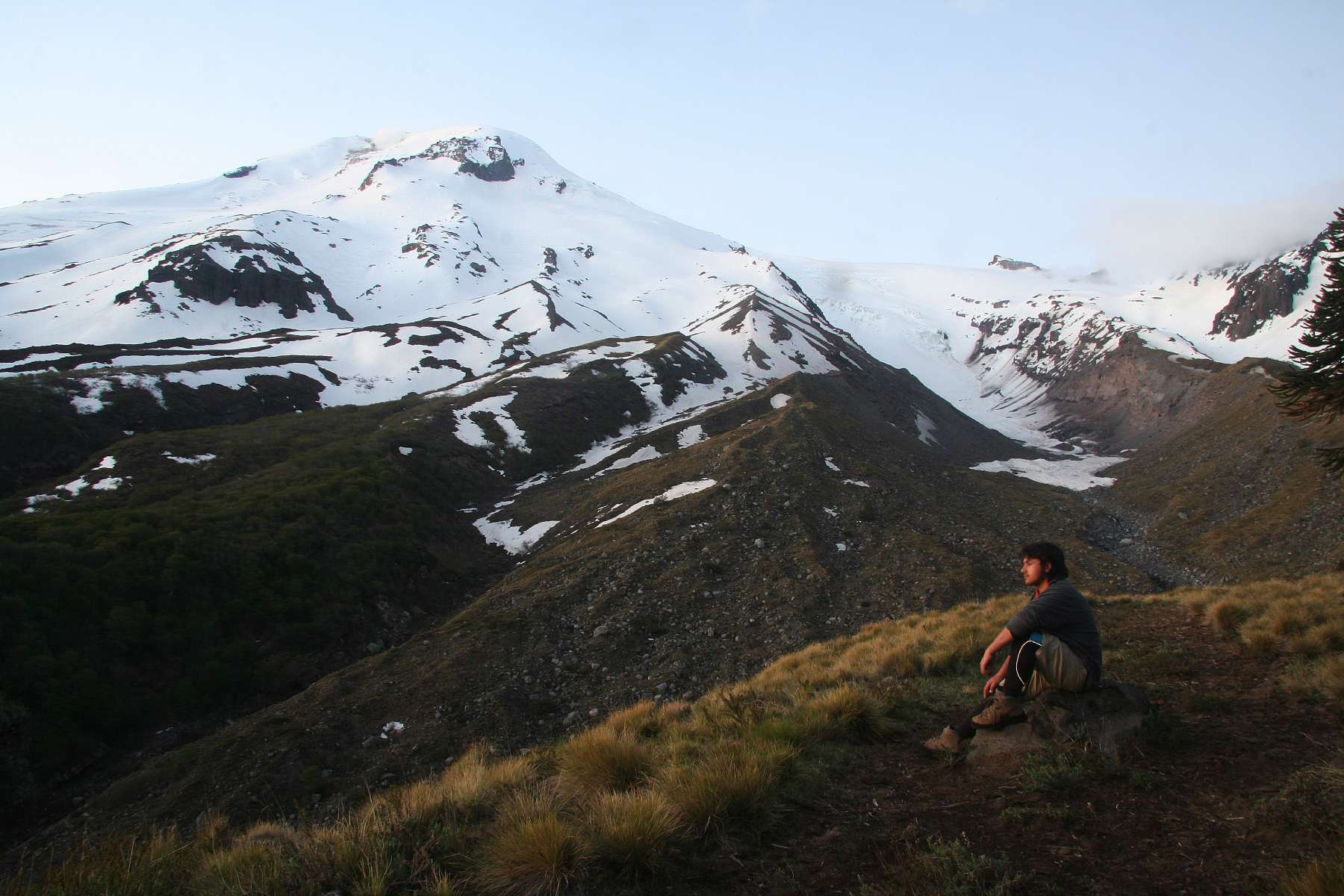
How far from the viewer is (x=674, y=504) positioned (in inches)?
1136

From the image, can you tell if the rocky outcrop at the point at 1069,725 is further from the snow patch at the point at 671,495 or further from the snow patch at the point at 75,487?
the snow patch at the point at 75,487

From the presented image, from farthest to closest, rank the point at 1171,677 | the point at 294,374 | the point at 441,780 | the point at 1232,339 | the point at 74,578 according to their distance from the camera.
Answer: the point at 1232,339 < the point at 294,374 < the point at 74,578 < the point at 1171,677 < the point at 441,780

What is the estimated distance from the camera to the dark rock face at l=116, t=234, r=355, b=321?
4063 inches

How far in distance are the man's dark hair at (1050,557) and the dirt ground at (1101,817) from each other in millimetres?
1756

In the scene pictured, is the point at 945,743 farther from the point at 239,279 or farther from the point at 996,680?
the point at 239,279

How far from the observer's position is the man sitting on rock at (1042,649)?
21.4ft

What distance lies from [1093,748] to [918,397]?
295 ft

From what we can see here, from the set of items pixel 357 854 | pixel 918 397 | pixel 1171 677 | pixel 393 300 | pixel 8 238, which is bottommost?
pixel 918 397

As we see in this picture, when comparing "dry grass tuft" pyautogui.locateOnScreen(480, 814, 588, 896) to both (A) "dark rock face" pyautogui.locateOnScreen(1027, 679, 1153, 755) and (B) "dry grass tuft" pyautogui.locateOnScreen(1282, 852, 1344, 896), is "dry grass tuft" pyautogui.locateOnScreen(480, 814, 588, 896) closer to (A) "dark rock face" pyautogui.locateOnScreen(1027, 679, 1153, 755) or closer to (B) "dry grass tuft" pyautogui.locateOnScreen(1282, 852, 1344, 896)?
(B) "dry grass tuft" pyautogui.locateOnScreen(1282, 852, 1344, 896)

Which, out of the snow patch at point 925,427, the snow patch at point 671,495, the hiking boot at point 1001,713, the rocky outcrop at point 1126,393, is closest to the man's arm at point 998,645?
the hiking boot at point 1001,713

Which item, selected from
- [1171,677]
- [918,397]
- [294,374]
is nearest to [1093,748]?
[1171,677]

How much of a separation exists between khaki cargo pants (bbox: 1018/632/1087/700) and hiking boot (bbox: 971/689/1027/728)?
0.18m

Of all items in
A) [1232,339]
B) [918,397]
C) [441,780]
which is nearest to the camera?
[441,780]

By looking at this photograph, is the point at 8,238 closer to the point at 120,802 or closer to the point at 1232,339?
the point at 120,802
